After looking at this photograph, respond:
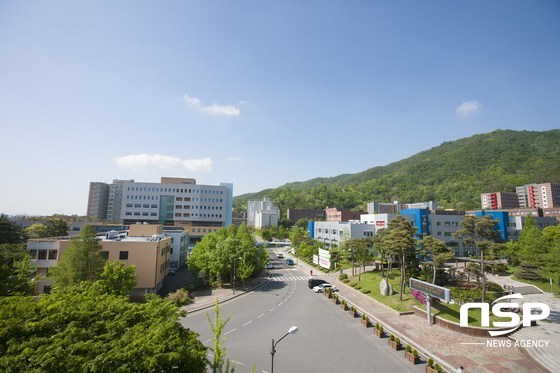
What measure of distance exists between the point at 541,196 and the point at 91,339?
192 m

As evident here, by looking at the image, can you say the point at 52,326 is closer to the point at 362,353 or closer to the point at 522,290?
the point at 362,353

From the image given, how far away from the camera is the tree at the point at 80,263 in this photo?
29.6 metres

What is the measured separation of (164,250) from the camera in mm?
45344

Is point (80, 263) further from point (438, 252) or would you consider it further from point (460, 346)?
point (438, 252)

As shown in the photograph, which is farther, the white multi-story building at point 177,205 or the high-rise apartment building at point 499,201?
the high-rise apartment building at point 499,201

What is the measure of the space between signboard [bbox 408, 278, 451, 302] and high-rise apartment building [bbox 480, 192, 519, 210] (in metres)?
147

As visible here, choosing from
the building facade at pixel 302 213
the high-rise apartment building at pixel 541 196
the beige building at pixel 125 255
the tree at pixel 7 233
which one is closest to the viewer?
the beige building at pixel 125 255

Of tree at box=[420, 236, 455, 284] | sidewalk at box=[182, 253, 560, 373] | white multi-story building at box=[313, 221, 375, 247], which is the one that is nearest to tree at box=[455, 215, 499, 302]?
tree at box=[420, 236, 455, 284]

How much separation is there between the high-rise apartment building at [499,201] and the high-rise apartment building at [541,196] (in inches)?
194

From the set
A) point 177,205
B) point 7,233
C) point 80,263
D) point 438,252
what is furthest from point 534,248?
point 7,233

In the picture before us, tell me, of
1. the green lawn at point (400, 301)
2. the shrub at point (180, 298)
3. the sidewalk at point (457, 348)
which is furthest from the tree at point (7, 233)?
the sidewalk at point (457, 348)

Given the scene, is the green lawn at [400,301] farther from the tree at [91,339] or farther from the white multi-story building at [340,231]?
the tree at [91,339]

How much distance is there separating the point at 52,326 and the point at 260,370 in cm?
1264

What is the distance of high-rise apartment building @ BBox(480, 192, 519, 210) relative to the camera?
145887 millimetres
